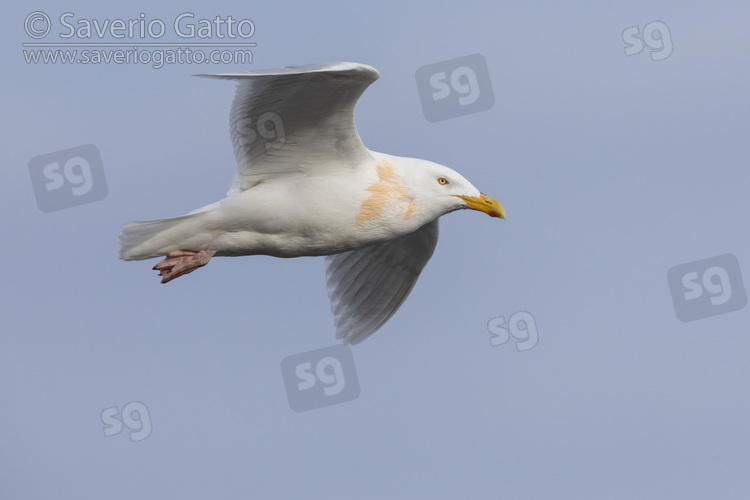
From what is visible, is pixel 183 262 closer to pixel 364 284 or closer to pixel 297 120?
pixel 297 120

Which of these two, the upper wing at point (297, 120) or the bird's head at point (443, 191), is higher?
the upper wing at point (297, 120)

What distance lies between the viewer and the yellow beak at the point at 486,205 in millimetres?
13742

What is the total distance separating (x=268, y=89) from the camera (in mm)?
12430

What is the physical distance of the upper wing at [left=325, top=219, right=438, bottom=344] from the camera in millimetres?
15805

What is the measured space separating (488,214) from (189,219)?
2.99 meters

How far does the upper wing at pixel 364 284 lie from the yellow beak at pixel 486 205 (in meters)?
2.14

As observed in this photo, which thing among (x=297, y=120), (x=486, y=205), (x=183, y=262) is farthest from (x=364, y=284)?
(x=297, y=120)

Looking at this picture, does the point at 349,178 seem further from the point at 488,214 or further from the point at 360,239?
the point at 488,214

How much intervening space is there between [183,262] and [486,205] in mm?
3043

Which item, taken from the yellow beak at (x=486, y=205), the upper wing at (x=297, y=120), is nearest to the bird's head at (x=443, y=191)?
the yellow beak at (x=486, y=205)

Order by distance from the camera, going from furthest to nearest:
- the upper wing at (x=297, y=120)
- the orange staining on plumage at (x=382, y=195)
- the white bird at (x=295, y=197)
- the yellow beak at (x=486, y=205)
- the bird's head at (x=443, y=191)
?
the yellow beak at (x=486, y=205) < the bird's head at (x=443, y=191) < the orange staining on plumage at (x=382, y=195) < the white bird at (x=295, y=197) < the upper wing at (x=297, y=120)

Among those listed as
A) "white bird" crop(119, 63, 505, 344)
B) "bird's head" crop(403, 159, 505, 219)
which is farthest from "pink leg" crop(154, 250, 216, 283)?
"bird's head" crop(403, 159, 505, 219)

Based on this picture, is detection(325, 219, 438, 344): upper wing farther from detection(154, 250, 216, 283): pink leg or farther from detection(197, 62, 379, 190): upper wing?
detection(154, 250, 216, 283): pink leg

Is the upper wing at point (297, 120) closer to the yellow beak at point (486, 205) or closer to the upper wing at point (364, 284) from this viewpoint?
the yellow beak at point (486, 205)
